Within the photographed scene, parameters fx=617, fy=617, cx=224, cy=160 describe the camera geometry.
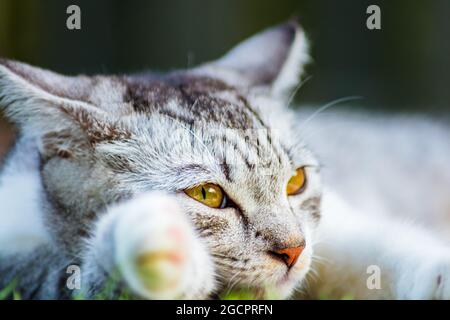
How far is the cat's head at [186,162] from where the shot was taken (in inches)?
54.9

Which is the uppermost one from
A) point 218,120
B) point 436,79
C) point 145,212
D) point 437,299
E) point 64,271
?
point 436,79

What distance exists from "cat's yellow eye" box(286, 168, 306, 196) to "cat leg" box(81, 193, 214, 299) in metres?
0.35

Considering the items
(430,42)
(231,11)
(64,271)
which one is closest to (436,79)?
(430,42)

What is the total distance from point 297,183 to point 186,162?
0.33 meters

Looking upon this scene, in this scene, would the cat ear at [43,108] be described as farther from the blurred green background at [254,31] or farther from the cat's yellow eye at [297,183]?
the blurred green background at [254,31]

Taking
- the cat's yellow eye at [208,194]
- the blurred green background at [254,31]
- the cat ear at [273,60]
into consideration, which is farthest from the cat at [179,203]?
the blurred green background at [254,31]

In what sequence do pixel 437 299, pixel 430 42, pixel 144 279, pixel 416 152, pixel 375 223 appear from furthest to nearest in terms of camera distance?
pixel 430 42
pixel 416 152
pixel 375 223
pixel 437 299
pixel 144 279

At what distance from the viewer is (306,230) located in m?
1.50

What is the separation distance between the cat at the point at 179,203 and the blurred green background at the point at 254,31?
0.64m

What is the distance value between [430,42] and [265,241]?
1882 mm

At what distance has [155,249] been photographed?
3.57ft

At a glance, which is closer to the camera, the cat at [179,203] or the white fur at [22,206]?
the cat at [179,203]

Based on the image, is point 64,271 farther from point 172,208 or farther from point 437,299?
point 437,299
